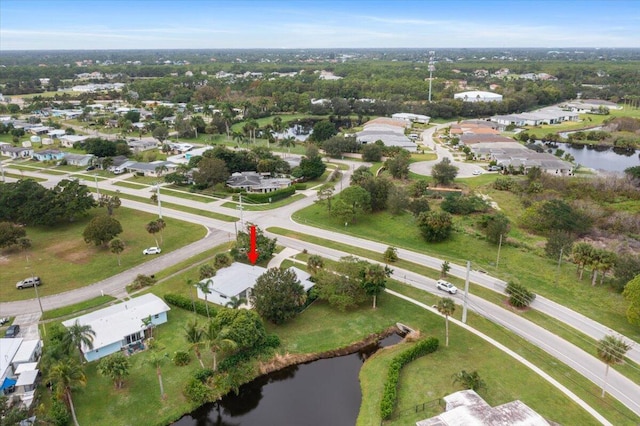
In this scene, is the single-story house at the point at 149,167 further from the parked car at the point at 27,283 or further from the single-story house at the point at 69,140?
the parked car at the point at 27,283

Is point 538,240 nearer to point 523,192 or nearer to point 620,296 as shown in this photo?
point 620,296

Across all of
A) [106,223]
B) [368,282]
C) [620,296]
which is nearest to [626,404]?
[620,296]

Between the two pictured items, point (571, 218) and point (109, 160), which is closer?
point (571, 218)

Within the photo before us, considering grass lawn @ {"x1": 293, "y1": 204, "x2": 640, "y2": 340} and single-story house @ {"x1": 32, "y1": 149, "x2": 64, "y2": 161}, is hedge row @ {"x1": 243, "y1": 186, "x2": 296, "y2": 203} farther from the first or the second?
single-story house @ {"x1": 32, "y1": 149, "x2": 64, "y2": 161}

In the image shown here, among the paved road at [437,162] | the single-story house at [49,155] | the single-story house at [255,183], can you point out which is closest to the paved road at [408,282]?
the single-story house at [255,183]

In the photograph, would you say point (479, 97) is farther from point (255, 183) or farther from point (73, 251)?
point (73, 251)

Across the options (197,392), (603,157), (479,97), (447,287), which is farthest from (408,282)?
(479,97)
